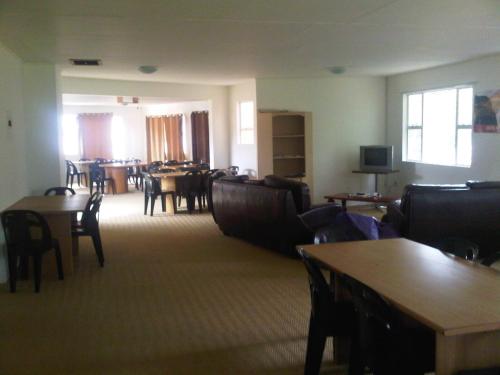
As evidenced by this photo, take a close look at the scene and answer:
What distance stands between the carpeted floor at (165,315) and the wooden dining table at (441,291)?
84 centimetres

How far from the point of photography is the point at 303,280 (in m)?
4.91

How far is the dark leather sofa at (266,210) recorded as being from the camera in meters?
5.58

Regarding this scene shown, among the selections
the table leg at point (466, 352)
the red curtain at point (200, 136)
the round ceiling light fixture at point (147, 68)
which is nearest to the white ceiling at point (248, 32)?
the round ceiling light fixture at point (147, 68)

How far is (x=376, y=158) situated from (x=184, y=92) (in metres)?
3.85

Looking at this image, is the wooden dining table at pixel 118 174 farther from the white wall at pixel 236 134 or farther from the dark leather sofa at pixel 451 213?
the dark leather sofa at pixel 451 213

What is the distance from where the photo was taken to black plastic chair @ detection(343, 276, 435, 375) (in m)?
2.03

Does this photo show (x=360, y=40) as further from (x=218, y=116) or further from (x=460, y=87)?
(x=218, y=116)

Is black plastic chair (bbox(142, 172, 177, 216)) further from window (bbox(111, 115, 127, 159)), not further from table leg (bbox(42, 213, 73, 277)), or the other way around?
window (bbox(111, 115, 127, 159))

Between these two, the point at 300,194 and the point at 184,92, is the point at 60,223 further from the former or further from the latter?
the point at 184,92

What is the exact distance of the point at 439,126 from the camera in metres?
A: 8.39

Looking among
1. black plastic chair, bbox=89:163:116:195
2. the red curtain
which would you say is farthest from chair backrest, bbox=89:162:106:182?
the red curtain

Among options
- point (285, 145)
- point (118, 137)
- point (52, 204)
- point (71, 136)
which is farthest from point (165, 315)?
point (71, 136)

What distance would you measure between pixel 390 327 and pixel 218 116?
341 inches

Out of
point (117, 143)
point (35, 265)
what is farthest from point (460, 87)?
point (117, 143)
